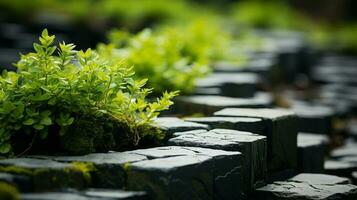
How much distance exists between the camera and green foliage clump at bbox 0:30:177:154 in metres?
3.70

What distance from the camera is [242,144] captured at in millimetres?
3938

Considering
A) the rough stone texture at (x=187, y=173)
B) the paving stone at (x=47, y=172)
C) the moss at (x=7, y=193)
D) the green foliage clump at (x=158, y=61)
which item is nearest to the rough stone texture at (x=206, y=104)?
the green foliage clump at (x=158, y=61)

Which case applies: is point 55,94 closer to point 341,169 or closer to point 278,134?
point 278,134

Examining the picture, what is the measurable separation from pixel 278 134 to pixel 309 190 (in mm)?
608

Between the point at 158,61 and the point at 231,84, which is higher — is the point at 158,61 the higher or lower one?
the higher one

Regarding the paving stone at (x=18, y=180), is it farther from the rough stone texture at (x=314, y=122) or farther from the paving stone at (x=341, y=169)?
the rough stone texture at (x=314, y=122)

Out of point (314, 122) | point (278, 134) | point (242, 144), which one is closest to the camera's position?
point (242, 144)

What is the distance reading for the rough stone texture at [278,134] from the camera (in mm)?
4570

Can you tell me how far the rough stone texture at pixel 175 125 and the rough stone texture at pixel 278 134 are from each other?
0.38m

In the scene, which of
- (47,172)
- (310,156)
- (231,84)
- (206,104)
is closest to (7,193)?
(47,172)

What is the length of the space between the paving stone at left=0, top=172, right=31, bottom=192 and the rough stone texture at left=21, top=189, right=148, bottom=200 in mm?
72

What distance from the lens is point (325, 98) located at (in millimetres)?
9273

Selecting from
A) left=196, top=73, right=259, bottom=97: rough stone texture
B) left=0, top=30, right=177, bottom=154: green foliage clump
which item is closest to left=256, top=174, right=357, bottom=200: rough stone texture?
left=0, top=30, right=177, bottom=154: green foliage clump

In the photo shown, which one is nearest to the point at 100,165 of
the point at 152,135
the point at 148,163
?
the point at 148,163
